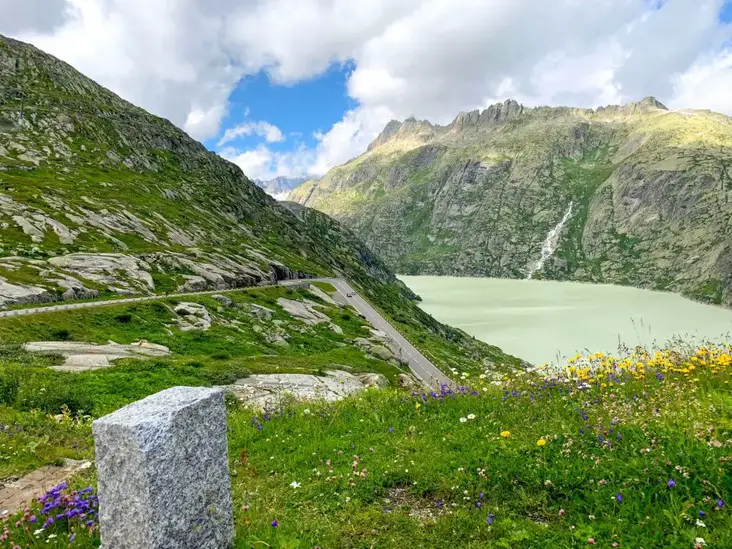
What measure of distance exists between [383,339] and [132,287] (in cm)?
3531

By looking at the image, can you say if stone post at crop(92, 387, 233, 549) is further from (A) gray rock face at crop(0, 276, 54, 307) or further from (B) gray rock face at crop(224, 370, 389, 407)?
(A) gray rock face at crop(0, 276, 54, 307)

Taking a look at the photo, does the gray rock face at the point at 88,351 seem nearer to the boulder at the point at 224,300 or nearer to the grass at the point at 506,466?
the grass at the point at 506,466

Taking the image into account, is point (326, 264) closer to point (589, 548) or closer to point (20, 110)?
point (20, 110)

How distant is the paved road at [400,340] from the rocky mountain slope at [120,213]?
3870 mm

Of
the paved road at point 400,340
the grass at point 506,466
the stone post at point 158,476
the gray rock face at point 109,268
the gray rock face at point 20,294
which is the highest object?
the gray rock face at point 109,268

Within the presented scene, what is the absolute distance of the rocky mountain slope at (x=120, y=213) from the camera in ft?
191

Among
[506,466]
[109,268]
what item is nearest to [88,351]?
[506,466]

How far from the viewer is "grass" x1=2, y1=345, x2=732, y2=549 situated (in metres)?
5.97

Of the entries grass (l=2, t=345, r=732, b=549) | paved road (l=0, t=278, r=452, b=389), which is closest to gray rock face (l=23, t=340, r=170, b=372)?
paved road (l=0, t=278, r=452, b=389)

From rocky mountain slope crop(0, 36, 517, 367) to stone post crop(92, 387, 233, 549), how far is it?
1799 inches

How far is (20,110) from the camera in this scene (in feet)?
421

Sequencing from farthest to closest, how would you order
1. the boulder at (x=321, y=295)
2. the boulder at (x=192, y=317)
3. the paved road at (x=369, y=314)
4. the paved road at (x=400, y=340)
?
the boulder at (x=321, y=295) < the paved road at (x=400, y=340) < the boulder at (x=192, y=317) < the paved road at (x=369, y=314)

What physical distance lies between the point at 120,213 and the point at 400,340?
2312 inches

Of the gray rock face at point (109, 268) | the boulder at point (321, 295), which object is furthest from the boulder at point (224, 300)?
the boulder at point (321, 295)
